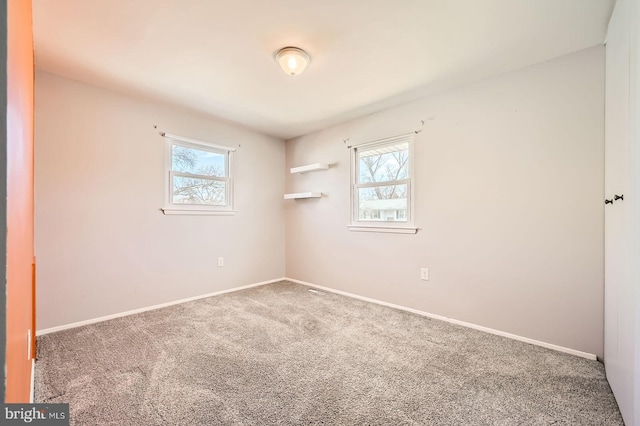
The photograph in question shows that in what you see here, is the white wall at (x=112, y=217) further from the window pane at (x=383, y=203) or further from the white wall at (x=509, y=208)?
the white wall at (x=509, y=208)

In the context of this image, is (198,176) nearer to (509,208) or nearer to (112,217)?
(112,217)

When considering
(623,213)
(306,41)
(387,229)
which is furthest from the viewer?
(387,229)

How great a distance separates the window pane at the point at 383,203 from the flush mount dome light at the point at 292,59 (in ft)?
5.80

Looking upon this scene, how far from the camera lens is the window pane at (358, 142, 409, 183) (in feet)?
11.0

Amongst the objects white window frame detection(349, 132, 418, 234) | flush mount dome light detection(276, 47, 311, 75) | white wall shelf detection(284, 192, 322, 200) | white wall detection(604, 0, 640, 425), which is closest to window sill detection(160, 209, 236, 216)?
white wall shelf detection(284, 192, 322, 200)

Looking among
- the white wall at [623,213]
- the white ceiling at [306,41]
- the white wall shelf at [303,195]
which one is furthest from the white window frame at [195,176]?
the white wall at [623,213]

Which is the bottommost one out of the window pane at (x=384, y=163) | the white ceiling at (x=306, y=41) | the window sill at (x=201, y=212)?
the window sill at (x=201, y=212)

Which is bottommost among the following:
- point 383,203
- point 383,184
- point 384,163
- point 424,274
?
point 424,274

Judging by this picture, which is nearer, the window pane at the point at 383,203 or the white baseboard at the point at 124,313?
the white baseboard at the point at 124,313

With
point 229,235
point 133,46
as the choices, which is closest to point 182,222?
point 229,235

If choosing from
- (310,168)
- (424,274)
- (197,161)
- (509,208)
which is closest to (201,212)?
(197,161)

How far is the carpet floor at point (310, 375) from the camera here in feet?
5.00

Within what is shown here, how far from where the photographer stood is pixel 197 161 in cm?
370

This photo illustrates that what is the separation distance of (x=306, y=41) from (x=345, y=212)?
7.27 feet
